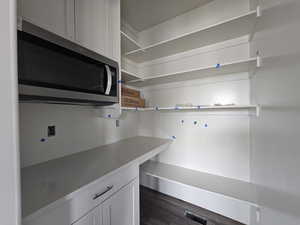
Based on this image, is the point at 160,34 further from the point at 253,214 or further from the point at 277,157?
the point at 253,214

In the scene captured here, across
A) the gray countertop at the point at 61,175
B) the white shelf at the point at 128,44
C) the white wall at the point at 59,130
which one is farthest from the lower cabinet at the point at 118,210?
the white shelf at the point at 128,44

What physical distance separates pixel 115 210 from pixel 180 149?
109 centimetres

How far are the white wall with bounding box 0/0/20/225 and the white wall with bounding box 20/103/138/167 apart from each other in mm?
736

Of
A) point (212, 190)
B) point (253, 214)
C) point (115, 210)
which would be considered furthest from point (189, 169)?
point (115, 210)

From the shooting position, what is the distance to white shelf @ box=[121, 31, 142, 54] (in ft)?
4.61

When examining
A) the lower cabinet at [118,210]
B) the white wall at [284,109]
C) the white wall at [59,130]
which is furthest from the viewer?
the white wall at [59,130]

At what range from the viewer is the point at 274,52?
68cm

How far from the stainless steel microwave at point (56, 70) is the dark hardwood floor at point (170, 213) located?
1.45 metres

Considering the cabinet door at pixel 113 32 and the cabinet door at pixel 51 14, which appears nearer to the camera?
the cabinet door at pixel 51 14

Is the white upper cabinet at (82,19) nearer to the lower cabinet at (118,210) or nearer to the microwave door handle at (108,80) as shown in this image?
the microwave door handle at (108,80)

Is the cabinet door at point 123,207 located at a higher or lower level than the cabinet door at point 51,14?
lower

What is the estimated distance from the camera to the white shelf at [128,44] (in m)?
1.41

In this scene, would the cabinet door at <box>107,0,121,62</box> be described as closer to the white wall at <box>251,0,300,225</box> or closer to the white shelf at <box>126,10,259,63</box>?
the white shelf at <box>126,10,259,63</box>

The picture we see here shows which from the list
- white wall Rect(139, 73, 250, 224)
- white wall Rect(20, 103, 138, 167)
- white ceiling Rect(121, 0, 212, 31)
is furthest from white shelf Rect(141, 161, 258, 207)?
white ceiling Rect(121, 0, 212, 31)
